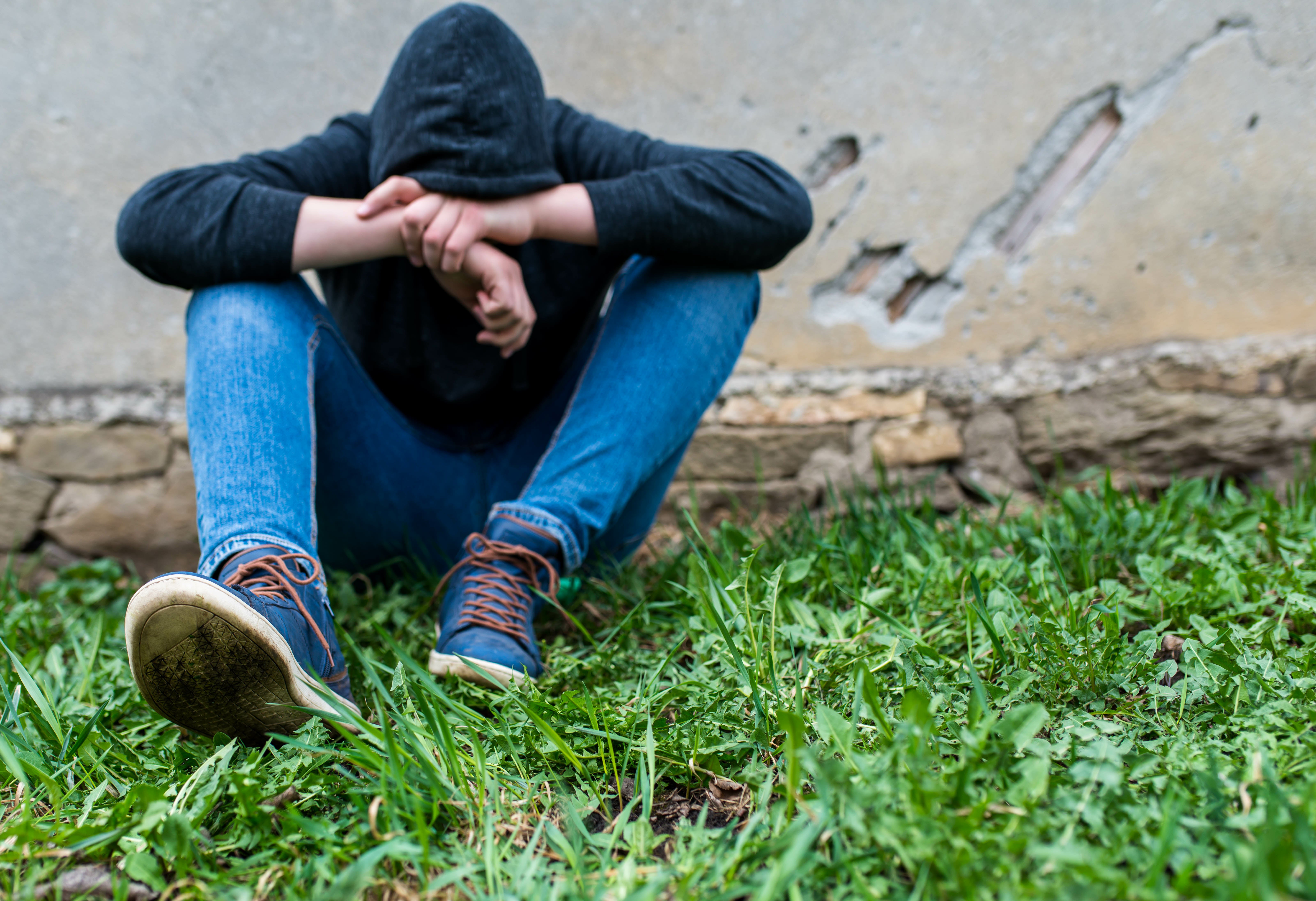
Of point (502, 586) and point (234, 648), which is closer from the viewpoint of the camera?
point (234, 648)

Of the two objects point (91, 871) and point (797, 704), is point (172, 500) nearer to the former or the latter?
point (91, 871)

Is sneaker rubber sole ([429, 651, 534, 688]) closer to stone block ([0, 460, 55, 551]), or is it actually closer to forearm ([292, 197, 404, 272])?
forearm ([292, 197, 404, 272])

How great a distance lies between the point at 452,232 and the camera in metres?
1.13

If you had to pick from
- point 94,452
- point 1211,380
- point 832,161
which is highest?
point 832,161

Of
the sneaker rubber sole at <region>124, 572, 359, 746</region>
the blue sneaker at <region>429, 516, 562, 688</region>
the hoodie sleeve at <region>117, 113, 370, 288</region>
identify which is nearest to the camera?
the sneaker rubber sole at <region>124, 572, 359, 746</region>

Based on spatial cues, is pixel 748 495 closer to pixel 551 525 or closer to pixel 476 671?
pixel 551 525

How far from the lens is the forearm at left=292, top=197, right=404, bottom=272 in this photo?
1.11m

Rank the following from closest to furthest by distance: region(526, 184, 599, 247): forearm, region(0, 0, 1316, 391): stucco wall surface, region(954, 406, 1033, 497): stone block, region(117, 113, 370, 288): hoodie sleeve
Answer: region(117, 113, 370, 288): hoodie sleeve → region(526, 184, 599, 247): forearm → region(0, 0, 1316, 391): stucco wall surface → region(954, 406, 1033, 497): stone block

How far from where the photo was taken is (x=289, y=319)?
42.9 inches

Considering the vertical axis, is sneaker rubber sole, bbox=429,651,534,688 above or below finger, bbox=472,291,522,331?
below

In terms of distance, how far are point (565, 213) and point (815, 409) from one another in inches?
38.3

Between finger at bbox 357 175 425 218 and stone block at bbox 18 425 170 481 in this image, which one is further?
stone block at bbox 18 425 170 481

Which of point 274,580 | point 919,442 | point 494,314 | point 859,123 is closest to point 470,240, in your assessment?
point 494,314

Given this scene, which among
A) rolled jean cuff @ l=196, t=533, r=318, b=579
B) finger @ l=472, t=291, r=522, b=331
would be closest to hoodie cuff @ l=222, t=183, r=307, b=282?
finger @ l=472, t=291, r=522, b=331
